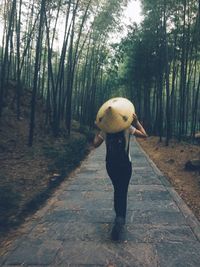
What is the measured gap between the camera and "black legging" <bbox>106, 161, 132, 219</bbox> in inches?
169

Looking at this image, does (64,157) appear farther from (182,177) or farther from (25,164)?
(182,177)

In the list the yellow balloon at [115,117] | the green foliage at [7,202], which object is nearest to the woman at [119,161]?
the yellow balloon at [115,117]

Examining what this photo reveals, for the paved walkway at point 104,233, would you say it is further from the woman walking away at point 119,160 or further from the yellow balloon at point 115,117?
the yellow balloon at point 115,117

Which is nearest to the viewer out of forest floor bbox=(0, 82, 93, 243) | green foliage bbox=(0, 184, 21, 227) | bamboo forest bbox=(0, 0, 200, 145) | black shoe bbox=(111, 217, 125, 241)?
black shoe bbox=(111, 217, 125, 241)

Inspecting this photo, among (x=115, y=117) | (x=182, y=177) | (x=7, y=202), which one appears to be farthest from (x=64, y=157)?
(x=115, y=117)

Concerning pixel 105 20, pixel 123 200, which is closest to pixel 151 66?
pixel 105 20

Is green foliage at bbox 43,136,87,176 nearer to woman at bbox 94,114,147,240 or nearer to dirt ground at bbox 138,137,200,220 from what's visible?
dirt ground at bbox 138,137,200,220

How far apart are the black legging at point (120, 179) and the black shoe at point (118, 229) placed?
84 millimetres

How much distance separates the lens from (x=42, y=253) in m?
3.70

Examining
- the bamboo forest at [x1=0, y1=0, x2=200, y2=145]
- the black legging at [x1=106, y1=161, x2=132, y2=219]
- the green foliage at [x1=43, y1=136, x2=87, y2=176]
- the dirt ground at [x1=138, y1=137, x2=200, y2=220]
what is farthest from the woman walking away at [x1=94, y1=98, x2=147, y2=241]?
the bamboo forest at [x1=0, y1=0, x2=200, y2=145]

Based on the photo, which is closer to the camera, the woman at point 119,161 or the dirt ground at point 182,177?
the woman at point 119,161

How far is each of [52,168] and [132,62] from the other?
18456mm

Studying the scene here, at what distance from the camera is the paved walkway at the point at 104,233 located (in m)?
3.51

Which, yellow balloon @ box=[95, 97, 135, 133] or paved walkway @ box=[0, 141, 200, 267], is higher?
yellow balloon @ box=[95, 97, 135, 133]
